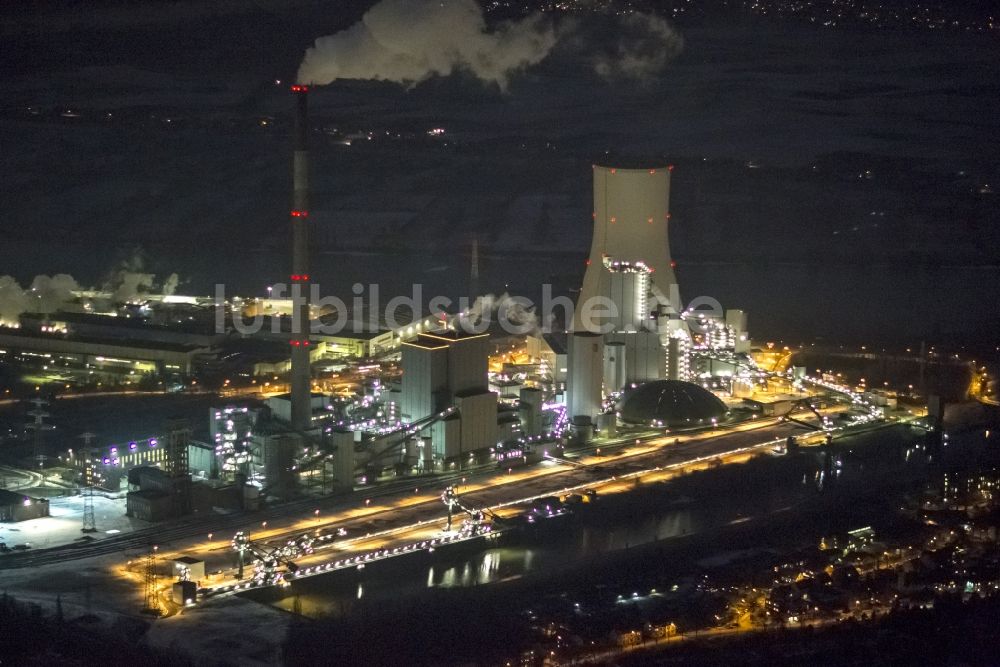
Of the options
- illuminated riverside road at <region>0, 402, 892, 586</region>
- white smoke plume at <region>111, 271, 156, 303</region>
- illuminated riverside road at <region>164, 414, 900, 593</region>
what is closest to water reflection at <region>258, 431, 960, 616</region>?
illuminated riverside road at <region>164, 414, 900, 593</region>

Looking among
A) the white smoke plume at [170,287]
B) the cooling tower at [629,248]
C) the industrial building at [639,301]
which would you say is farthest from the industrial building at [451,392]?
the white smoke plume at [170,287]

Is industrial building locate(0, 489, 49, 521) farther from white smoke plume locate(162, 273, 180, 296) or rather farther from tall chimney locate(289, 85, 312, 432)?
white smoke plume locate(162, 273, 180, 296)

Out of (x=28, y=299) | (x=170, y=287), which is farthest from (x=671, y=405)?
(x=170, y=287)

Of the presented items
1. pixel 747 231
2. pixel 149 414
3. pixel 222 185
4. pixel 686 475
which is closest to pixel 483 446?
pixel 686 475

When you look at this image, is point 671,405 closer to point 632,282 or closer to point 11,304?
point 632,282

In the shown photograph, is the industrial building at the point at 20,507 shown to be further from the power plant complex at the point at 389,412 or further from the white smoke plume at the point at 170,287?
the white smoke plume at the point at 170,287
